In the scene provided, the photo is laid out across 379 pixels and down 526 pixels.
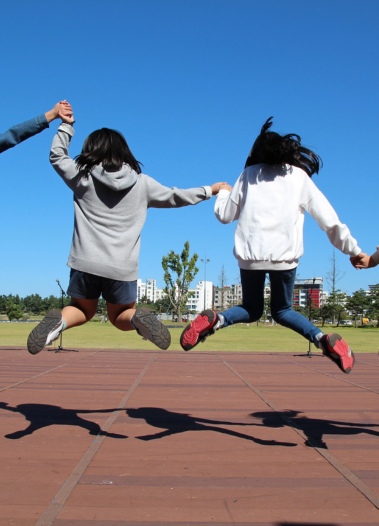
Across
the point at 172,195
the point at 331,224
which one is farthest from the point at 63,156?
the point at 331,224

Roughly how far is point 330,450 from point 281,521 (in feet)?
4.16

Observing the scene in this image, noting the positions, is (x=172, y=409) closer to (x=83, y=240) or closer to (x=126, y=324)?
(x=126, y=324)

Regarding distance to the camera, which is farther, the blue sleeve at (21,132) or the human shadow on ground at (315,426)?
the human shadow on ground at (315,426)

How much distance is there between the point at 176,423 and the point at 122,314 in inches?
49.9

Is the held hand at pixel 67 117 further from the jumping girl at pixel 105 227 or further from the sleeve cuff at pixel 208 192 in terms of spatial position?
the sleeve cuff at pixel 208 192

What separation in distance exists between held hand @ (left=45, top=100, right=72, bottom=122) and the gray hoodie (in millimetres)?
195

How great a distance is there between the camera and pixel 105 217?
315cm

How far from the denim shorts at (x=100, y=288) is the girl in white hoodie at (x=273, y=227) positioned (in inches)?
19.5

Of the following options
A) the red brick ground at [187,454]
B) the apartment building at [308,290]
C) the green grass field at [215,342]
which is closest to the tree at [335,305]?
the apartment building at [308,290]

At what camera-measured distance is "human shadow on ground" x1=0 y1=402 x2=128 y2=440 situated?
3.61 meters

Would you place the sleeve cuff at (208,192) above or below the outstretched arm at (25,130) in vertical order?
below

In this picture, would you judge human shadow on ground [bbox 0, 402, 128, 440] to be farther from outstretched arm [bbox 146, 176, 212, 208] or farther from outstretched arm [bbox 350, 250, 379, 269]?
outstretched arm [bbox 350, 250, 379, 269]

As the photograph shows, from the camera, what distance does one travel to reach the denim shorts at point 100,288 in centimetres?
315

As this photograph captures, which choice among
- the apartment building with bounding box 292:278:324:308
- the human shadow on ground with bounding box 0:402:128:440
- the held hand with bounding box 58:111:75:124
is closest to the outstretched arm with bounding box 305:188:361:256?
the held hand with bounding box 58:111:75:124
